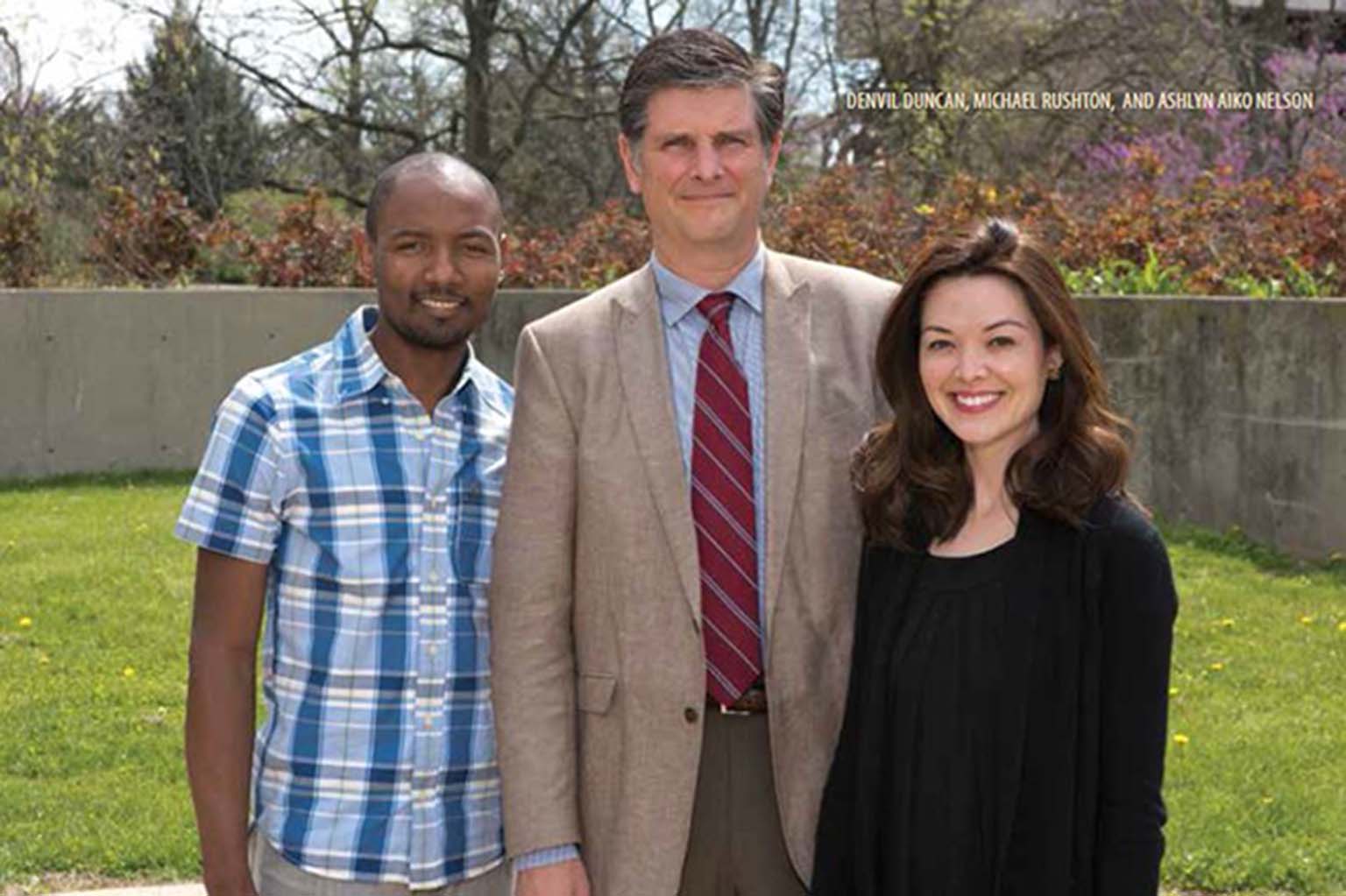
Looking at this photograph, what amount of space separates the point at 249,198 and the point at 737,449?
1938 cm

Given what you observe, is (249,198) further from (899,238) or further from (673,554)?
(673,554)

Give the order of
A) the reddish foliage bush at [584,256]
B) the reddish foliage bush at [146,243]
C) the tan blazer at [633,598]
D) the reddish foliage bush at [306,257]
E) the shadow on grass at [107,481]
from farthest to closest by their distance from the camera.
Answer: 1. the reddish foliage bush at [146,243]
2. the reddish foliage bush at [306,257]
3. the reddish foliage bush at [584,256]
4. the shadow on grass at [107,481]
5. the tan blazer at [633,598]

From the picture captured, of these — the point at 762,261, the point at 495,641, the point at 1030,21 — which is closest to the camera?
the point at 495,641

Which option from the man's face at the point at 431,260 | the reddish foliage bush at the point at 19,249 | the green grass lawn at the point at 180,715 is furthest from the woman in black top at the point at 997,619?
the reddish foliage bush at the point at 19,249

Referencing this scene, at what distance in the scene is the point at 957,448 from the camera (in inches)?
122

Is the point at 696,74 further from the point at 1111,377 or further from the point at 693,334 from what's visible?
the point at 1111,377

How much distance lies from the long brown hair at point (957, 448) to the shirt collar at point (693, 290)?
0.25 m

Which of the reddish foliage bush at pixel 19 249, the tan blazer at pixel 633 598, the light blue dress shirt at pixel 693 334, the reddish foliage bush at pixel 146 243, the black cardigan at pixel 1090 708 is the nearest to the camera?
the black cardigan at pixel 1090 708

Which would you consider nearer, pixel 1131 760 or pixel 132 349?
pixel 1131 760

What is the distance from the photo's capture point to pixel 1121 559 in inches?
110

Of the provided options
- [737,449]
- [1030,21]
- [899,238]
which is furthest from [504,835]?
[1030,21]

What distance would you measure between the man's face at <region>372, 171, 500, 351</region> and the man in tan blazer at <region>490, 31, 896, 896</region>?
170 millimetres

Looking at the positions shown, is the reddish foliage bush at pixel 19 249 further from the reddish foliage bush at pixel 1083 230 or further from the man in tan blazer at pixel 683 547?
the man in tan blazer at pixel 683 547

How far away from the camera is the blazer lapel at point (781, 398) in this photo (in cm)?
305
